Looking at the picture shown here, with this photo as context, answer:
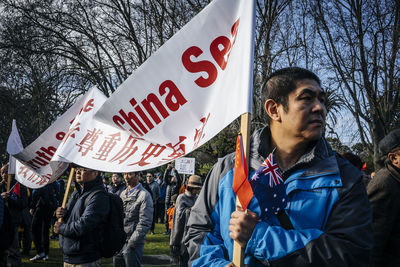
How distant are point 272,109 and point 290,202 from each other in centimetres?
52

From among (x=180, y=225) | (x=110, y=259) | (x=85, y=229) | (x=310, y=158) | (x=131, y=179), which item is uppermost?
(x=131, y=179)

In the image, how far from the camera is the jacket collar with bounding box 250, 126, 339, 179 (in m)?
1.73

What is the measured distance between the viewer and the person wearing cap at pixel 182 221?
17.7 feet

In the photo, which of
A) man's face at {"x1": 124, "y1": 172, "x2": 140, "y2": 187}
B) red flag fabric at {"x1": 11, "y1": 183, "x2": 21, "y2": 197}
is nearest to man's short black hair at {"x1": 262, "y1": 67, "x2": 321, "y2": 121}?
man's face at {"x1": 124, "y1": 172, "x2": 140, "y2": 187}

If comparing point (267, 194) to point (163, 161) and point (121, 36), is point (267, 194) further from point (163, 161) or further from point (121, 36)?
point (121, 36)

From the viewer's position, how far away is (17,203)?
7254mm

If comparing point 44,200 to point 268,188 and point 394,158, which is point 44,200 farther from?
point 268,188

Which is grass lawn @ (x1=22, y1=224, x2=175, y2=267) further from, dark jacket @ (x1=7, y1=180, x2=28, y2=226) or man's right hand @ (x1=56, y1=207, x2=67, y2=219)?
man's right hand @ (x1=56, y1=207, x2=67, y2=219)

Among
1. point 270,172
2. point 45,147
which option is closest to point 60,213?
point 45,147

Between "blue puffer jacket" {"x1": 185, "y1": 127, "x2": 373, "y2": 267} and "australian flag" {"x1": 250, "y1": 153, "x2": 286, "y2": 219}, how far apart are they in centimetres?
5

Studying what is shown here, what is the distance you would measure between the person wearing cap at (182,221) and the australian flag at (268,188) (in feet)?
12.2

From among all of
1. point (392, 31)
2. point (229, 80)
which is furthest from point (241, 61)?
point (392, 31)

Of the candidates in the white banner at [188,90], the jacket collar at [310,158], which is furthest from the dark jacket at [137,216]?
the jacket collar at [310,158]

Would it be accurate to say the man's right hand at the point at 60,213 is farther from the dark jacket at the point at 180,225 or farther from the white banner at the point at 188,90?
the white banner at the point at 188,90
